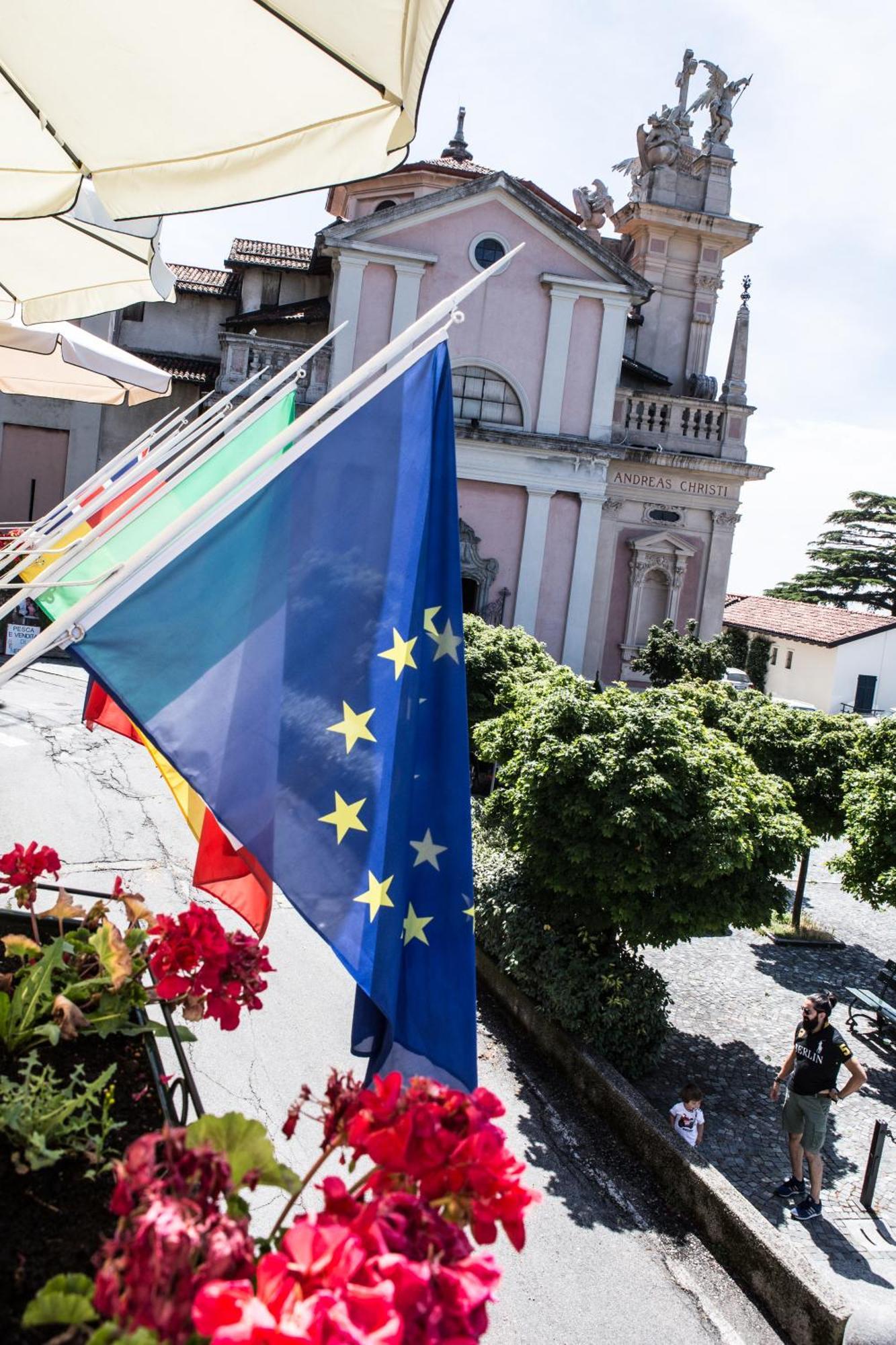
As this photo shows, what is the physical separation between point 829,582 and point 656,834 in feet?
173

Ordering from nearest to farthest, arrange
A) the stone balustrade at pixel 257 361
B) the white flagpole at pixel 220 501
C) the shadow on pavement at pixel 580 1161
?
the white flagpole at pixel 220 501
the shadow on pavement at pixel 580 1161
the stone balustrade at pixel 257 361

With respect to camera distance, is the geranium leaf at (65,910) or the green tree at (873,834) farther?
the green tree at (873,834)

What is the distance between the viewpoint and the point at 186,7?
299cm

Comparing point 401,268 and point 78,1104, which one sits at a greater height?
point 401,268

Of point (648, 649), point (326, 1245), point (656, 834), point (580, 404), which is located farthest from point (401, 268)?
point (326, 1245)

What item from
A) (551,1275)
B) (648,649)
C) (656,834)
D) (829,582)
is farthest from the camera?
(829,582)

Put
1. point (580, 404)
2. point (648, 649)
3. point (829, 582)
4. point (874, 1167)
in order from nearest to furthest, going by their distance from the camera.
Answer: point (874, 1167) → point (648, 649) → point (580, 404) → point (829, 582)

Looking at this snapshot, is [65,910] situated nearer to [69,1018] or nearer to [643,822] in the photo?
[69,1018]

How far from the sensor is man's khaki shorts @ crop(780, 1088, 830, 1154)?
7656 millimetres

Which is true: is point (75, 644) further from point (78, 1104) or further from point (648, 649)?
point (648, 649)

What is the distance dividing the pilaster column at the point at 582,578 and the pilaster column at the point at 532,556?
0.89m

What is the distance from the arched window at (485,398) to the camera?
1049 inches

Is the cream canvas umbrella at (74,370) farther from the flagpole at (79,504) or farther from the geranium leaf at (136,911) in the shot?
the geranium leaf at (136,911)

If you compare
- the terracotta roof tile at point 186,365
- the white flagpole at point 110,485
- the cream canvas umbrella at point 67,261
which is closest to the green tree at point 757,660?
the terracotta roof tile at point 186,365
